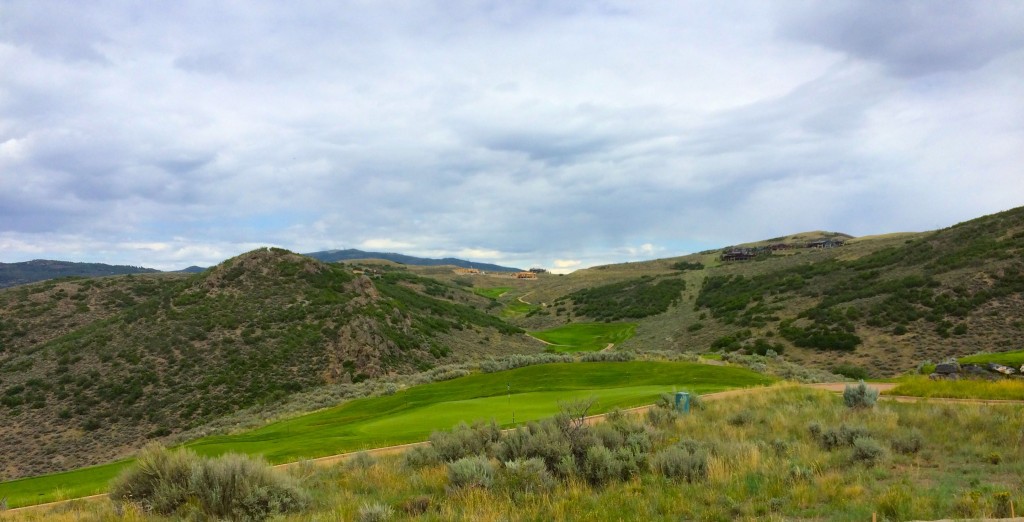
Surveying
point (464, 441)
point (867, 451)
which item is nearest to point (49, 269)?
point (464, 441)

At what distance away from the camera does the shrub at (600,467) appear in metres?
7.98

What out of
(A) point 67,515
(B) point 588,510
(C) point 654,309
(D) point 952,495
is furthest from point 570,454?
(C) point 654,309

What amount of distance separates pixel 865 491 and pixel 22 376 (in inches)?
1704

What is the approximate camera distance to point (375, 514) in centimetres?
672

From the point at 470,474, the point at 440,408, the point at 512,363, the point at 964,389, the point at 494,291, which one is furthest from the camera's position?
the point at 494,291

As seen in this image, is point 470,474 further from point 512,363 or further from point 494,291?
point 494,291

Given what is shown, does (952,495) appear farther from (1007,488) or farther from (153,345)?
(153,345)

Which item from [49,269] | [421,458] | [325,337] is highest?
[49,269]

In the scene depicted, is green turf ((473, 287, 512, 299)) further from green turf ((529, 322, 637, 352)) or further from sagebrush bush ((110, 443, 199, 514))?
sagebrush bush ((110, 443, 199, 514))

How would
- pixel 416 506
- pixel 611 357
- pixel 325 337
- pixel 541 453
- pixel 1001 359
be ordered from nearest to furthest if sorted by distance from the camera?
pixel 416 506 → pixel 541 453 → pixel 1001 359 → pixel 611 357 → pixel 325 337

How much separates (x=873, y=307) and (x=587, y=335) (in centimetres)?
2947

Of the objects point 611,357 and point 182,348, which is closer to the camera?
point 611,357

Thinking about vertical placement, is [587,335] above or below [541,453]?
below

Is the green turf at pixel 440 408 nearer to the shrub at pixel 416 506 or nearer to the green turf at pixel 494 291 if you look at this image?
the shrub at pixel 416 506
